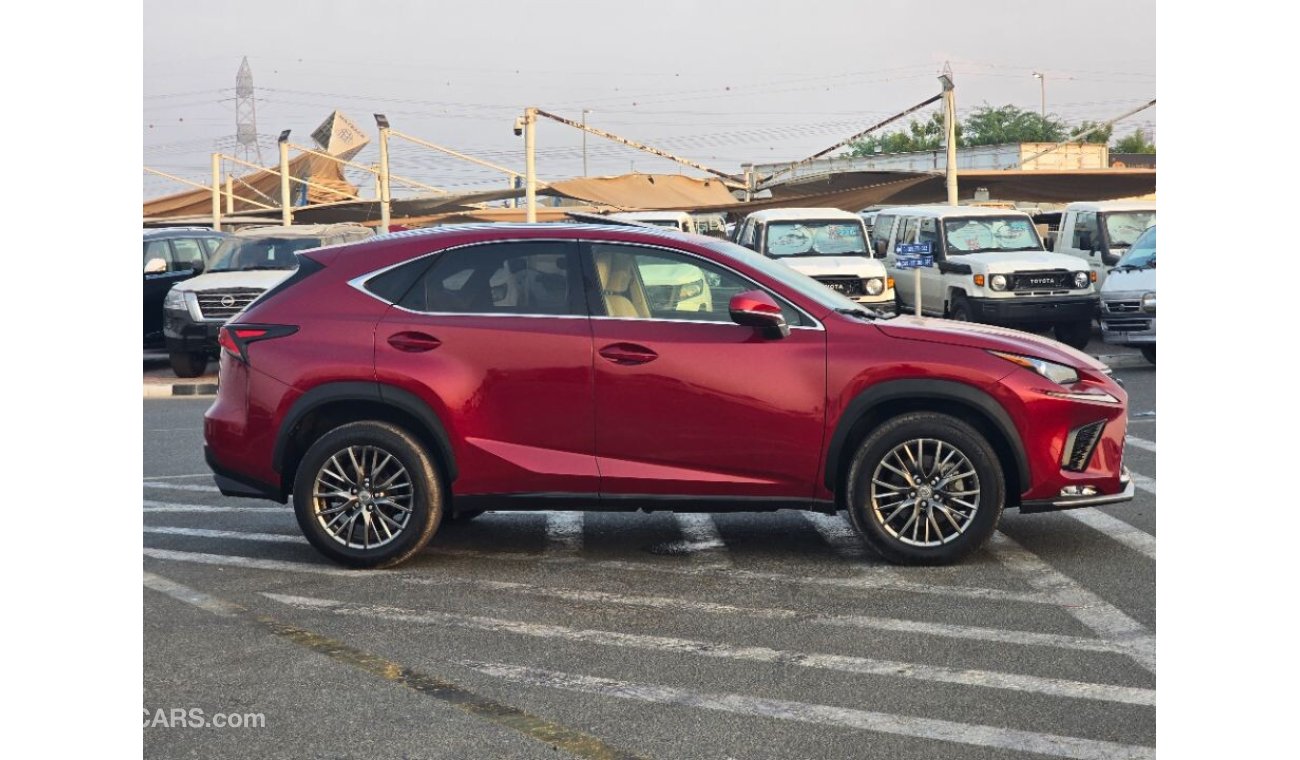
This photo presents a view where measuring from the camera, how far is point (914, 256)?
66.3ft

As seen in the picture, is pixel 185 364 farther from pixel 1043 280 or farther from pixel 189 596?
pixel 189 596

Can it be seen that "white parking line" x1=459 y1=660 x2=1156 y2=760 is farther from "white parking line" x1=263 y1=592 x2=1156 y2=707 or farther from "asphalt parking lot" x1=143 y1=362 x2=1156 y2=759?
"white parking line" x1=263 y1=592 x2=1156 y2=707

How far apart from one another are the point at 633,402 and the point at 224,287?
42.0 feet

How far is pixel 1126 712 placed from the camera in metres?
5.45

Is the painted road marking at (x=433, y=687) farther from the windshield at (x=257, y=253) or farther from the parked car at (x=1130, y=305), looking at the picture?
the parked car at (x=1130, y=305)

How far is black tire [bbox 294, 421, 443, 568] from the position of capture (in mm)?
8000

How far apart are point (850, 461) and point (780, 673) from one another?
210 centimetres

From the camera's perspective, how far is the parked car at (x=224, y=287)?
19.6m

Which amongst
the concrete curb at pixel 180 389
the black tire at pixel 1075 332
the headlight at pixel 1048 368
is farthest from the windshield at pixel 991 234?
the headlight at pixel 1048 368

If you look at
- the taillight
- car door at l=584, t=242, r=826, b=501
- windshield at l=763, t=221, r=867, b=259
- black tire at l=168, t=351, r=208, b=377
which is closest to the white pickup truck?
windshield at l=763, t=221, r=867, b=259

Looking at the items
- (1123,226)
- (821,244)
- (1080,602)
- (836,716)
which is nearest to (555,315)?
(1080,602)

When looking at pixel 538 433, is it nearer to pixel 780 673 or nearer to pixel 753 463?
pixel 753 463

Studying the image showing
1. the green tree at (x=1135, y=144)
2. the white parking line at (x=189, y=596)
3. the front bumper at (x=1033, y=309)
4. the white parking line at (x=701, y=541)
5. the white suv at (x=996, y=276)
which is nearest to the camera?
the white parking line at (x=189, y=596)

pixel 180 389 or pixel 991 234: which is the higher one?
pixel 991 234
